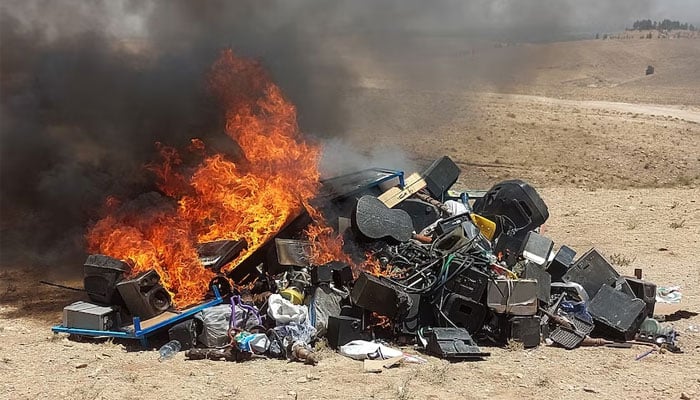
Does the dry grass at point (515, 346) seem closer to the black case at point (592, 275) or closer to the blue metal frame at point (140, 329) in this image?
the black case at point (592, 275)

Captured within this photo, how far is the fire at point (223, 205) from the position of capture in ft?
29.6

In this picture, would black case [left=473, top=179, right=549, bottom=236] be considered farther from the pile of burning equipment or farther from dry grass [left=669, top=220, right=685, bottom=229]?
dry grass [left=669, top=220, right=685, bottom=229]

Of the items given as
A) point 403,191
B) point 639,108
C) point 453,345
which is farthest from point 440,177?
point 639,108

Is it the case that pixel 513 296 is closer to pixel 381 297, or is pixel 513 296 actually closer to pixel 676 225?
pixel 381 297

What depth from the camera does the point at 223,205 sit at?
10.4 metres

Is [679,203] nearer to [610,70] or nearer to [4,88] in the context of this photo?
[4,88]

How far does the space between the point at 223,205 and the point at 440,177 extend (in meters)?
3.82

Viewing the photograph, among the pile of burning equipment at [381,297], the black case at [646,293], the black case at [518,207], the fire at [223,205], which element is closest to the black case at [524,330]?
the pile of burning equipment at [381,297]

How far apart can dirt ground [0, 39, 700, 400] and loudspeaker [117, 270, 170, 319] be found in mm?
474

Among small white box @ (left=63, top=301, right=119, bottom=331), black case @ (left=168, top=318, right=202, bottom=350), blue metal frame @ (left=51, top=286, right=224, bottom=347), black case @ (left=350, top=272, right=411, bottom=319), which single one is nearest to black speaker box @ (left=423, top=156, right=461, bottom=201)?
black case @ (left=350, top=272, right=411, bottom=319)

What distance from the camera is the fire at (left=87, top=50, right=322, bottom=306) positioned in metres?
9.01

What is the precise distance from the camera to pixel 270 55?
1530 centimetres

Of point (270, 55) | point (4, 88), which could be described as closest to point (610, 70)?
point (270, 55)

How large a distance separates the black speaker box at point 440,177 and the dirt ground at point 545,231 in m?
3.35
